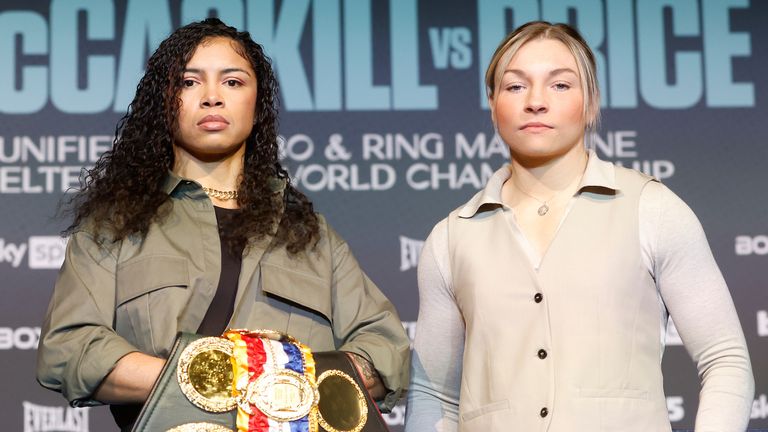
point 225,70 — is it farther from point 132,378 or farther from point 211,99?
point 132,378

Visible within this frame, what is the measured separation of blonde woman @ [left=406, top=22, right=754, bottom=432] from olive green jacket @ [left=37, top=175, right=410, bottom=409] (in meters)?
0.14

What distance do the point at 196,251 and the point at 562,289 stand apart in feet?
2.18

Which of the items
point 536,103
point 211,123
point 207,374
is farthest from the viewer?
point 211,123

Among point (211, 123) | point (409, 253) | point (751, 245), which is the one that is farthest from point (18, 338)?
point (751, 245)

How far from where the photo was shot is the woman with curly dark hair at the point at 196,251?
2.02 m

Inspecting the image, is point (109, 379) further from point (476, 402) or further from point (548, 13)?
point (548, 13)

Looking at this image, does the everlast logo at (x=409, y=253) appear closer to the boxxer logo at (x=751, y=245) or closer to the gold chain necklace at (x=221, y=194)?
the boxxer logo at (x=751, y=245)

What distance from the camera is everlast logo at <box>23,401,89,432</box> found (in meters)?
3.69

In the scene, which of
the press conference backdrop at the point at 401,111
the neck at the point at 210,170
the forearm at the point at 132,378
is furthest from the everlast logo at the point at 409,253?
the forearm at the point at 132,378

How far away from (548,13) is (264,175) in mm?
1878

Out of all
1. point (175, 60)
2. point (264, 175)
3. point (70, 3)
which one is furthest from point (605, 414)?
point (70, 3)

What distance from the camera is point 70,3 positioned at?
12.8ft

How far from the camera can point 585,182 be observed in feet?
7.06

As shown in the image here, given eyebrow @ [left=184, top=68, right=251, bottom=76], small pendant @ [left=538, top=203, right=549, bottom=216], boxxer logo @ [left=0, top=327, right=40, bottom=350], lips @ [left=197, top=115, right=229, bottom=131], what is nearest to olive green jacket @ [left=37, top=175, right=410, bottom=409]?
lips @ [left=197, top=115, right=229, bottom=131]
